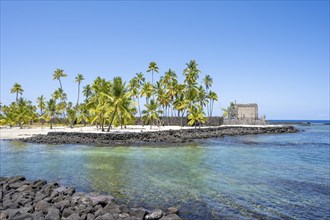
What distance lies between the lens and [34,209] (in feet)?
32.7

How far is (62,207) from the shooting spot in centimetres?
999

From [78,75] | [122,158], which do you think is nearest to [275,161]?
[122,158]

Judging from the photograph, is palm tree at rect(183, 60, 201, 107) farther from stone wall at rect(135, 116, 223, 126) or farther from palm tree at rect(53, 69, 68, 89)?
palm tree at rect(53, 69, 68, 89)

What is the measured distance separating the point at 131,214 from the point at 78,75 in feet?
259

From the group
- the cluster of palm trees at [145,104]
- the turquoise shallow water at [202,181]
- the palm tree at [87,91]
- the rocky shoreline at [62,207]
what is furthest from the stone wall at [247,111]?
the rocky shoreline at [62,207]

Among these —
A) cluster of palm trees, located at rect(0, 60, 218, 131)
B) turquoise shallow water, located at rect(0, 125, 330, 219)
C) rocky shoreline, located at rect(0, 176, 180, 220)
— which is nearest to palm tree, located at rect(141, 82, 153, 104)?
cluster of palm trees, located at rect(0, 60, 218, 131)

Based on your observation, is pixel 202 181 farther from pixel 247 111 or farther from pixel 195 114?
pixel 247 111

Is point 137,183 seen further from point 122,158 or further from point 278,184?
point 122,158

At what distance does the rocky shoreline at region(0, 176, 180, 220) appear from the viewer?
902 centimetres

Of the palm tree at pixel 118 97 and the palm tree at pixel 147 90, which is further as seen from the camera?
the palm tree at pixel 147 90

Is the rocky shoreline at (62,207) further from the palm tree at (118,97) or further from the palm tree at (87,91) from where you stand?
the palm tree at (87,91)

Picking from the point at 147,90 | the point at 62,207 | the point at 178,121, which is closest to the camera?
the point at 62,207

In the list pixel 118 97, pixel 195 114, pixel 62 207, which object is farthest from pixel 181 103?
pixel 62 207

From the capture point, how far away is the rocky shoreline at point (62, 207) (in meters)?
9.02
